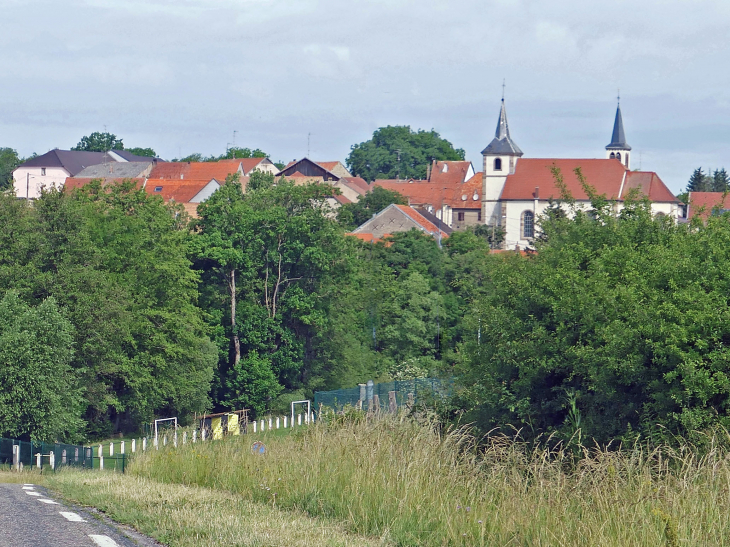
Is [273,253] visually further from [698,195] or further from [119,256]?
[698,195]

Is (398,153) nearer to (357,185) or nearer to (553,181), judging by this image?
(357,185)

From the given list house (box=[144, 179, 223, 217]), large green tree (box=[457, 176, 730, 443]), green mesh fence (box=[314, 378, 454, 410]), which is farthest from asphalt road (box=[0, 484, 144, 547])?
house (box=[144, 179, 223, 217])

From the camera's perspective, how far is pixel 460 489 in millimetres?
7840

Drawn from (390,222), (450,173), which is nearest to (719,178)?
Answer: (450,173)

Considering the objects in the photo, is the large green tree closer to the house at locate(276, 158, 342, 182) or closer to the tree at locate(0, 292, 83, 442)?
the tree at locate(0, 292, 83, 442)

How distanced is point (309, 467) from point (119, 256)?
36025 millimetres

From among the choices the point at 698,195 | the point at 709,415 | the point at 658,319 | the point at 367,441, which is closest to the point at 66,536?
the point at 367,441

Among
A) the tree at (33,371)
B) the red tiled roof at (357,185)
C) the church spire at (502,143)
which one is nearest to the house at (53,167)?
the red tiled roof at (357,185)

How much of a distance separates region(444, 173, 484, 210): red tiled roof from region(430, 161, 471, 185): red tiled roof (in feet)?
14.0

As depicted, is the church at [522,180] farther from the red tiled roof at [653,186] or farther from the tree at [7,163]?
the tree at [7,163]

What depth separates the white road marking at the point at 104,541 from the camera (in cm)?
623

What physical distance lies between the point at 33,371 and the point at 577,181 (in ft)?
274

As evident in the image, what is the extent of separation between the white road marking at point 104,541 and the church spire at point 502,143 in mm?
114379

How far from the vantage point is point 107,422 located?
41.0 meters
